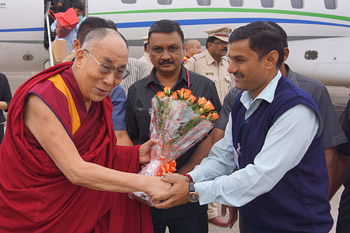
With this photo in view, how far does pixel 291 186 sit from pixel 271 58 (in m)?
0.70

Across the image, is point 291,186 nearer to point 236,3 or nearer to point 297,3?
point 236,3

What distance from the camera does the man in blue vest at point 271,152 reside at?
72.7 inches

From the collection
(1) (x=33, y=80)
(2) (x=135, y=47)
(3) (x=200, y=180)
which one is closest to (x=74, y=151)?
(1) (x=33, y=80)

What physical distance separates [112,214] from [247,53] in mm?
1229

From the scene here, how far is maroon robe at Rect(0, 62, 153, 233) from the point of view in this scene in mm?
1861

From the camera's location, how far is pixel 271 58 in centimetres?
204

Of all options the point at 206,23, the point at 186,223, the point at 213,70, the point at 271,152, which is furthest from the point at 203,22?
the point at 271,152

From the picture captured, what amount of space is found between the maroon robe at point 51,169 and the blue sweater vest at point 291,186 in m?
0.86

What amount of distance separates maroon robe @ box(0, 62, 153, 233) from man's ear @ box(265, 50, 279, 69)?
980 millimetres

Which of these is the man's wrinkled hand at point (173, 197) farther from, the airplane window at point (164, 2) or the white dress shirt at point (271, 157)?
the airplane window at point (164, 2)

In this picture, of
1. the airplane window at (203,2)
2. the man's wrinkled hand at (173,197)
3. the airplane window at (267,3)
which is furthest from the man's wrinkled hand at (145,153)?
the airplane window at (267,3)

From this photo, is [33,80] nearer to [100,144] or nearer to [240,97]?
[100,144]

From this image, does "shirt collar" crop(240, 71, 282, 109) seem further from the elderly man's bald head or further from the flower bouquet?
the elderly man's bald head

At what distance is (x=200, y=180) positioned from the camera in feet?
7.77
